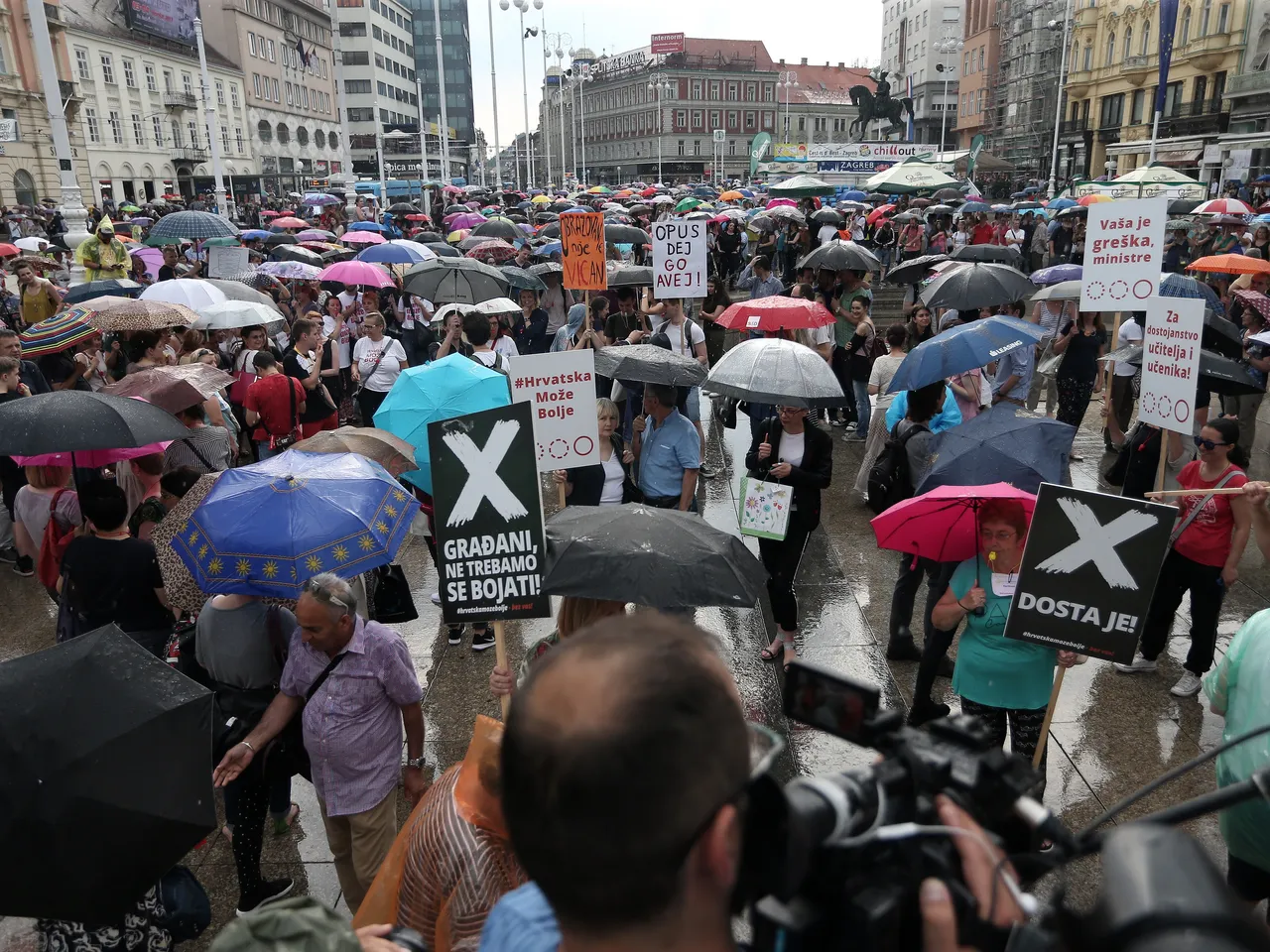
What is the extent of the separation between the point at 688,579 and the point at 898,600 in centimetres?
271

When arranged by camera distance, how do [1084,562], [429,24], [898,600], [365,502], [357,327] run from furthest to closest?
[429,24]
[357,327]
[898,600]
[365,502]
[1084,562]

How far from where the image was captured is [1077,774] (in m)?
4.68

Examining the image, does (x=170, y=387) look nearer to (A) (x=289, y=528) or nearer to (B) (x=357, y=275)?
(A) (x=289, y=528)

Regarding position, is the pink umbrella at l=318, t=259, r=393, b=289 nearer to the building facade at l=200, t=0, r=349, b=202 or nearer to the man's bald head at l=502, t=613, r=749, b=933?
the man's bald head at l=502, t=613, r=749, b=933

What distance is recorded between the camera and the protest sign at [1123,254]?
7.79 metres

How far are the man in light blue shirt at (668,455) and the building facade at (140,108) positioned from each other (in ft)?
171

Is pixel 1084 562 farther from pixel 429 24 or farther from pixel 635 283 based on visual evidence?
pixel 429 24

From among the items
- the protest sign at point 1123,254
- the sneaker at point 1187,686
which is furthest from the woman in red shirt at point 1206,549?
the protest sign at point 1123,254

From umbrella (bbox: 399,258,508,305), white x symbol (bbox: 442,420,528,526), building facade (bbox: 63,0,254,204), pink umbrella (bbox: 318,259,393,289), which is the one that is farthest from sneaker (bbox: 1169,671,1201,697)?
building facade (bbox: 63,0,254,204)

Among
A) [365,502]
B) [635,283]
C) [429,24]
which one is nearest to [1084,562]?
[365,502]

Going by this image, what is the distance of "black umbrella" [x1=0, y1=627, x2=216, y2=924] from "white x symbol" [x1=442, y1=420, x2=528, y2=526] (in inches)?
48.0

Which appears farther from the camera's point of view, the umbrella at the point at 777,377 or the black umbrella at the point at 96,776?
the umbrella at the point at 777,377

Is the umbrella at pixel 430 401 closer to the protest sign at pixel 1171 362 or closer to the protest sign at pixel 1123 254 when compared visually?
the protest sign at pixel 1171 362

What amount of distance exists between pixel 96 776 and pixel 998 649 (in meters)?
3.27
